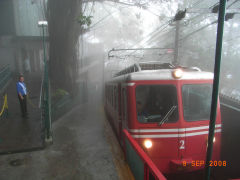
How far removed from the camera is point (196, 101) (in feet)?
15.0

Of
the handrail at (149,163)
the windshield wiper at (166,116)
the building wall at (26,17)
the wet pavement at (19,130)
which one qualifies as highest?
the building wall at (26,17)

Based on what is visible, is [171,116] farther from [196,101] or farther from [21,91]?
[21,91]

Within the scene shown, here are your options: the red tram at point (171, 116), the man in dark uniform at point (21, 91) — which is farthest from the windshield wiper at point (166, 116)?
the man in dark uniform at point (21, 91)

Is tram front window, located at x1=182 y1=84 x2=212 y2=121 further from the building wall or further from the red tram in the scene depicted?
the building wall

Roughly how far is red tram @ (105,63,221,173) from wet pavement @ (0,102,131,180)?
113 centimetres

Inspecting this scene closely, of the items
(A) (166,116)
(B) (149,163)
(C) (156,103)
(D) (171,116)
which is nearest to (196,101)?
(D) (171,116)

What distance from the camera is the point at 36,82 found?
14.5 m

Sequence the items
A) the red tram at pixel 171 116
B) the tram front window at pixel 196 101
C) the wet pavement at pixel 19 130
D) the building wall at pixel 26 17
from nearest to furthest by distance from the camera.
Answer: the red tram at pixel 171 116
the tram front window at pixel 196 101
the wet pavement at pixel 19 130
the building wall at pixel 26 17

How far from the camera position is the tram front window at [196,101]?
4.48 meters

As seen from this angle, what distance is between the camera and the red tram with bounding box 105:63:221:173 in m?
4.35

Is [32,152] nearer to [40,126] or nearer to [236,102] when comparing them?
[40,126]

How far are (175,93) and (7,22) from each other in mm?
18770

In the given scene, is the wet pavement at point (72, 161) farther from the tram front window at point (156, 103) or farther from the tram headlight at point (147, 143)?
the tram front window at point (156, 103)

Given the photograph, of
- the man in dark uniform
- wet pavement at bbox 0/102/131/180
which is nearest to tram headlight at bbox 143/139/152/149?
wet pavement at bbox 0/102/131/180
